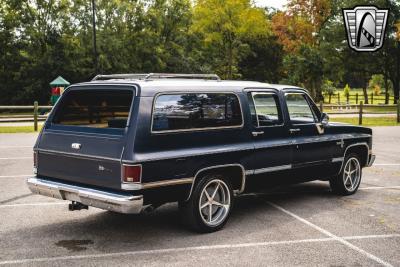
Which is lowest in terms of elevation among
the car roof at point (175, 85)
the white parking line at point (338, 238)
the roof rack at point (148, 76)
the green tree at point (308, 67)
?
the white parking line at point (338, 238)

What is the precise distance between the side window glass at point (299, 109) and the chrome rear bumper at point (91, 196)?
3.04 metres

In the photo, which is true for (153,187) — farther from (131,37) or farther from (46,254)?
(131,37)

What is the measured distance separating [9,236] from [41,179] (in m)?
0.77

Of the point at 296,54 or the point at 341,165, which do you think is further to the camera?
the point at 296,54

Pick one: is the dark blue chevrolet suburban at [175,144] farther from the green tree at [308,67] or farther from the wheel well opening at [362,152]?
the green tree at [308,67]

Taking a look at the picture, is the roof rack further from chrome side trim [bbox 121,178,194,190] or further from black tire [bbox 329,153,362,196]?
black tire [bbox 329,153,362,196]

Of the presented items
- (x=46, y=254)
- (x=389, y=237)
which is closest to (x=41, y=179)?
(x=46, y=254)

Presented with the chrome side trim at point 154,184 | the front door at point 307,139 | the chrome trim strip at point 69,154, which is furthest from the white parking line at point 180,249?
the front door at point 307,139

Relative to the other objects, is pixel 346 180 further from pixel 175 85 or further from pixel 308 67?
pixel 308 67

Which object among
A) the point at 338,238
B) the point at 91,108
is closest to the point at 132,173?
the point at 91,108

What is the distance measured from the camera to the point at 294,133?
717cm

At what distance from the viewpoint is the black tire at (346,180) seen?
8.16 meters

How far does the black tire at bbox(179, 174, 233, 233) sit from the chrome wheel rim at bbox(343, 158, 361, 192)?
2.87m

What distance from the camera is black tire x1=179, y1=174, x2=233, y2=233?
5832 mm
